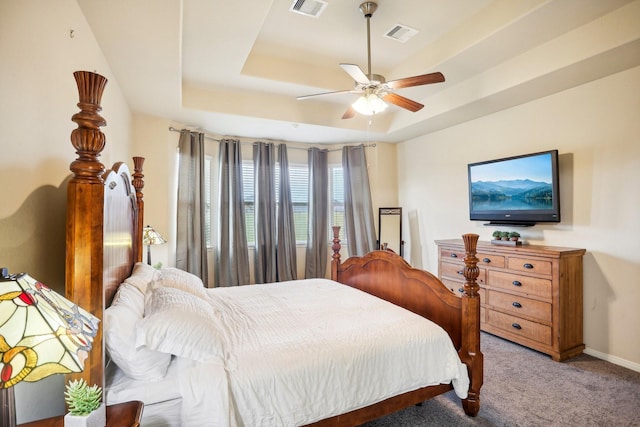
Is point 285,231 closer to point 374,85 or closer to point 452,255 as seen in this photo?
point 452,255

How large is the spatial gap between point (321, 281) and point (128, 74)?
2550mm

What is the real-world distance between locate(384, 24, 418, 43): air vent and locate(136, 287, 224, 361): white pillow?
9.54 feet

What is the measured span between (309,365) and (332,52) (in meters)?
3.06

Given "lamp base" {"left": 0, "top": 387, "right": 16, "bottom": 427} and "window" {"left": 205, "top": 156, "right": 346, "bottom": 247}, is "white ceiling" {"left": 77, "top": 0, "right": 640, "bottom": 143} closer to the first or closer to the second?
"window" {"left": 205, "top": 156, "right": 346, "bottom": 247}

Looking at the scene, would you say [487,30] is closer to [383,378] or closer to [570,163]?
[570,163]

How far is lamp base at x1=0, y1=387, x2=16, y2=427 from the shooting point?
0.76 metres

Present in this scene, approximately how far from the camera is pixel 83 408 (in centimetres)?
97

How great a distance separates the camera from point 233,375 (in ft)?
4.59

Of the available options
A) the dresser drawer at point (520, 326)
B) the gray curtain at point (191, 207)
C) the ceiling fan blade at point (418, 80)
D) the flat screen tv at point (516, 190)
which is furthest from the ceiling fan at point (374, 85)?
the gray curtain at point (191, 207)

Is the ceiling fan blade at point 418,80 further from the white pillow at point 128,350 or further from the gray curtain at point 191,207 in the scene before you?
the gray curtain at point 191,207

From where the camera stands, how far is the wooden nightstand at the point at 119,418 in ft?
3.35

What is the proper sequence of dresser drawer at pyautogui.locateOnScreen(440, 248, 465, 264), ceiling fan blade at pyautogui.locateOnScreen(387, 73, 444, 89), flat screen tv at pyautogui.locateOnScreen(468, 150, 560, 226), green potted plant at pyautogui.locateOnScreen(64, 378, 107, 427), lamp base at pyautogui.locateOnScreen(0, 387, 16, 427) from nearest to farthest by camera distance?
lamp base at pyautogui.locateOnScreen(0, 387, 16, 427) → green potted plant at pyautogui.locateOnScreen(64, 378, 107, 427) → ceiling fan blade at pyautogui.locateOnScreen(387, 73, 444, 89) → flat screen tv at pyautogui.locateOnScreen(468, 150, 560, 226) → dresser drawer at pyautogui.locateOnScreen(440, 248, 465, 264)

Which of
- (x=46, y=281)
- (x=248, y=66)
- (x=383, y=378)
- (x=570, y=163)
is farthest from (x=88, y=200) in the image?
(x=570, y=163)

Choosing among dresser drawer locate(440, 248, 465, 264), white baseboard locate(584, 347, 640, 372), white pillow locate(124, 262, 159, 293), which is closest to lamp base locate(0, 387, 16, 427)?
white pillow locate(124, 262, 159, 293)
